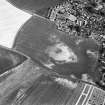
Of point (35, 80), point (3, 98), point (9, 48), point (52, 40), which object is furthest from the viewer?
point (52, 40)

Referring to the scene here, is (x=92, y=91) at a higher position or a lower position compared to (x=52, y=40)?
lower

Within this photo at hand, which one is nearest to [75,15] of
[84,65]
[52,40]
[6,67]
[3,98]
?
[52,40]

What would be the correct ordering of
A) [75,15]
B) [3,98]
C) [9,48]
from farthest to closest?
[75,15] → [9,48] → [3,98]

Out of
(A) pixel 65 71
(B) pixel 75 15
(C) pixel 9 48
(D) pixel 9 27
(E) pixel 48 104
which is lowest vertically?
(E) pixel 48 104

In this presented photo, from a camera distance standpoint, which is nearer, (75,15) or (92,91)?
(92,91)

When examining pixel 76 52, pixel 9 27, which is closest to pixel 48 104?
pixel 76 52

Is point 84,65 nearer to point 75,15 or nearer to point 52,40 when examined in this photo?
point 52,40
